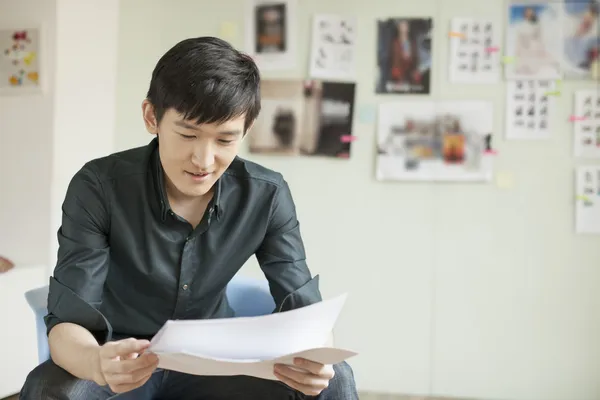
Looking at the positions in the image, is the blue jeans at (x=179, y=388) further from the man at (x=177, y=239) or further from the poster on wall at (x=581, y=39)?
the poster on wall at (x=581, y=39)

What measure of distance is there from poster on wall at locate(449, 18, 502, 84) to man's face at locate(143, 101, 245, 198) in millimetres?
1647

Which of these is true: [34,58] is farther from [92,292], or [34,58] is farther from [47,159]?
[92,292]

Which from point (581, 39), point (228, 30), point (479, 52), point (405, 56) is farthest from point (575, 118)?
point (228, 30)

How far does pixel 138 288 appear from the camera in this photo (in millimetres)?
1506

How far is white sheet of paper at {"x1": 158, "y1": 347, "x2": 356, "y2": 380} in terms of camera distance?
3.47ft

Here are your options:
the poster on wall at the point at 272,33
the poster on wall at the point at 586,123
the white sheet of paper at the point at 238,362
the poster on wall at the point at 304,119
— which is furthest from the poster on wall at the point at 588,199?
the white sheet of paper at the point at 238,362

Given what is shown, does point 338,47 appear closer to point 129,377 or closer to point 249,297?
point 249,297

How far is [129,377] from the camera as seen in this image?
3.64 ft

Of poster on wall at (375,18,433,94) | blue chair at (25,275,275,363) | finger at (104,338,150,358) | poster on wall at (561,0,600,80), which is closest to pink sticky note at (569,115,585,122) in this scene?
poster on wall at (561,0,600,80)

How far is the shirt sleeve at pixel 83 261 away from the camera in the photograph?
4.28 feet

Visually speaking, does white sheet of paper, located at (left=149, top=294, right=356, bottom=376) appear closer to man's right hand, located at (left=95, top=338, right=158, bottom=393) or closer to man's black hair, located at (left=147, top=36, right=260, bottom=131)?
man's right hand, located at (left=95, top=338, right=158, bottom=393)

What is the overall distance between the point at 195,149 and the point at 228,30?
5.63 ft

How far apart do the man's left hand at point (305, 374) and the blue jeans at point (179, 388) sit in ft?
0.45

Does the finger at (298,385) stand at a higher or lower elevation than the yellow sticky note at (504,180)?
lower
